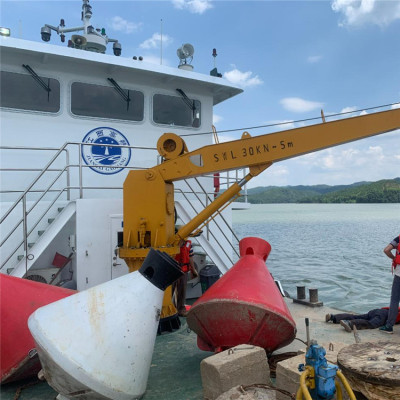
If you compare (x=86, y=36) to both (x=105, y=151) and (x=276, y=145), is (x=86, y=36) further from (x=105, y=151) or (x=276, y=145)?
(x=276, y=145)

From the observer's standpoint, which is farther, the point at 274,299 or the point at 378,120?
the point at 378,120

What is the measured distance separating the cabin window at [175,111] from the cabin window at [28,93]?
1833 mm

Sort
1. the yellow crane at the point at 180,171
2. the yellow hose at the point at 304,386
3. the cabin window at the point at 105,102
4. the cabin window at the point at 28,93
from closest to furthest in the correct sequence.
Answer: the yellow hose at the point at 304,386, the yellow crane at the point at 180,171, the cabin window at the point at 28,93, the cabin window at the point at 105,102

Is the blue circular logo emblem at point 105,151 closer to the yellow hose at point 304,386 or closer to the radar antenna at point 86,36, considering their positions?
the radar antenna at point 86,36

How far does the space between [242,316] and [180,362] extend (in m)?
1.12

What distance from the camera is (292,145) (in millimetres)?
4852

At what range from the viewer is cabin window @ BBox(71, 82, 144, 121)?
7.03m

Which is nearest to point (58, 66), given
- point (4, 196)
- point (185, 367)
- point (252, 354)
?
point (4, 196)

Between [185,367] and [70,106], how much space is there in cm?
479

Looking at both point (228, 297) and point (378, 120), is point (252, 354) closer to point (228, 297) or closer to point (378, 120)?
point (228, 297)

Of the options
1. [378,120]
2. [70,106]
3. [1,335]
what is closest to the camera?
[1,335]

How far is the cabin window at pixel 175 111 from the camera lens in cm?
773

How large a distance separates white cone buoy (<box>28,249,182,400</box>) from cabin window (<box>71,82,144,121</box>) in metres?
4.38

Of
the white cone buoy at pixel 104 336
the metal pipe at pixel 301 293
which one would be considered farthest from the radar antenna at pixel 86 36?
the metal pipe at pixel 301 293
